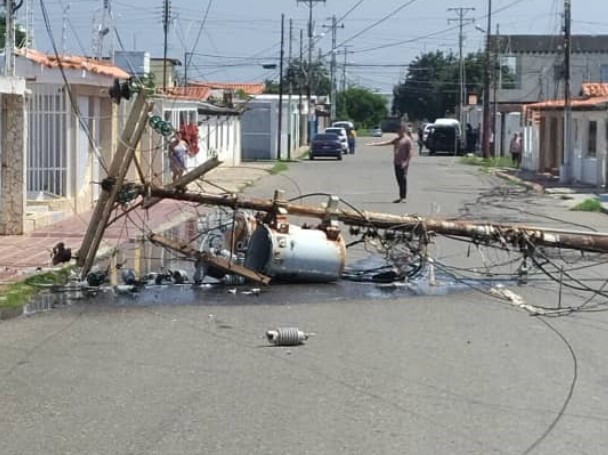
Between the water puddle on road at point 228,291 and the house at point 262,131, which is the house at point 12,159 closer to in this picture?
the water puddle on road at point 228,291

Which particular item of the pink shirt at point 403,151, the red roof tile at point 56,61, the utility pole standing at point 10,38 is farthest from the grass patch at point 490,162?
A: the utility pole standing at point 10,38

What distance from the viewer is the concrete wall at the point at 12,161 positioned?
65.1 feet

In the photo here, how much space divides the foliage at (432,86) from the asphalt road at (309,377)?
114881 millimetres

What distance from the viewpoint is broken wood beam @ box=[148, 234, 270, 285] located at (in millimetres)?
14500

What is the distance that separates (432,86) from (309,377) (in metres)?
132

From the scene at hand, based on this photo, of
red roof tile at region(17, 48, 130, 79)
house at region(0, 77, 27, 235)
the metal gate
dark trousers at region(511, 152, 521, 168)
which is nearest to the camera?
house at region(0, 77, 27, 235)

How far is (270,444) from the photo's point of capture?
7160 millimetres

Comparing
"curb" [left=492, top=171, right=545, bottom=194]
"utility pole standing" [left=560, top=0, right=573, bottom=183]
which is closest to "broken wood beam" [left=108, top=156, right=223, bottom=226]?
"curb" [left=492, top=171, right=545, bottom=194]

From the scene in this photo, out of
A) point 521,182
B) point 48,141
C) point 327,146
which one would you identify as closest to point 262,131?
point 327,146

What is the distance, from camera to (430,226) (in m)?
15.1

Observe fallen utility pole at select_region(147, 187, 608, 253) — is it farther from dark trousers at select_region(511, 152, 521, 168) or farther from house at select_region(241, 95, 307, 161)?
house at select_region(241, 95, 307, 161)

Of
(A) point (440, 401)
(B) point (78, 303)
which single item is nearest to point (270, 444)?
(A) point (440, 401)

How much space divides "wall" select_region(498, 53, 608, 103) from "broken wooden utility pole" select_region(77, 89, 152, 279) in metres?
80.9

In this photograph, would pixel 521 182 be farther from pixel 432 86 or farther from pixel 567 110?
pixel 432 86
